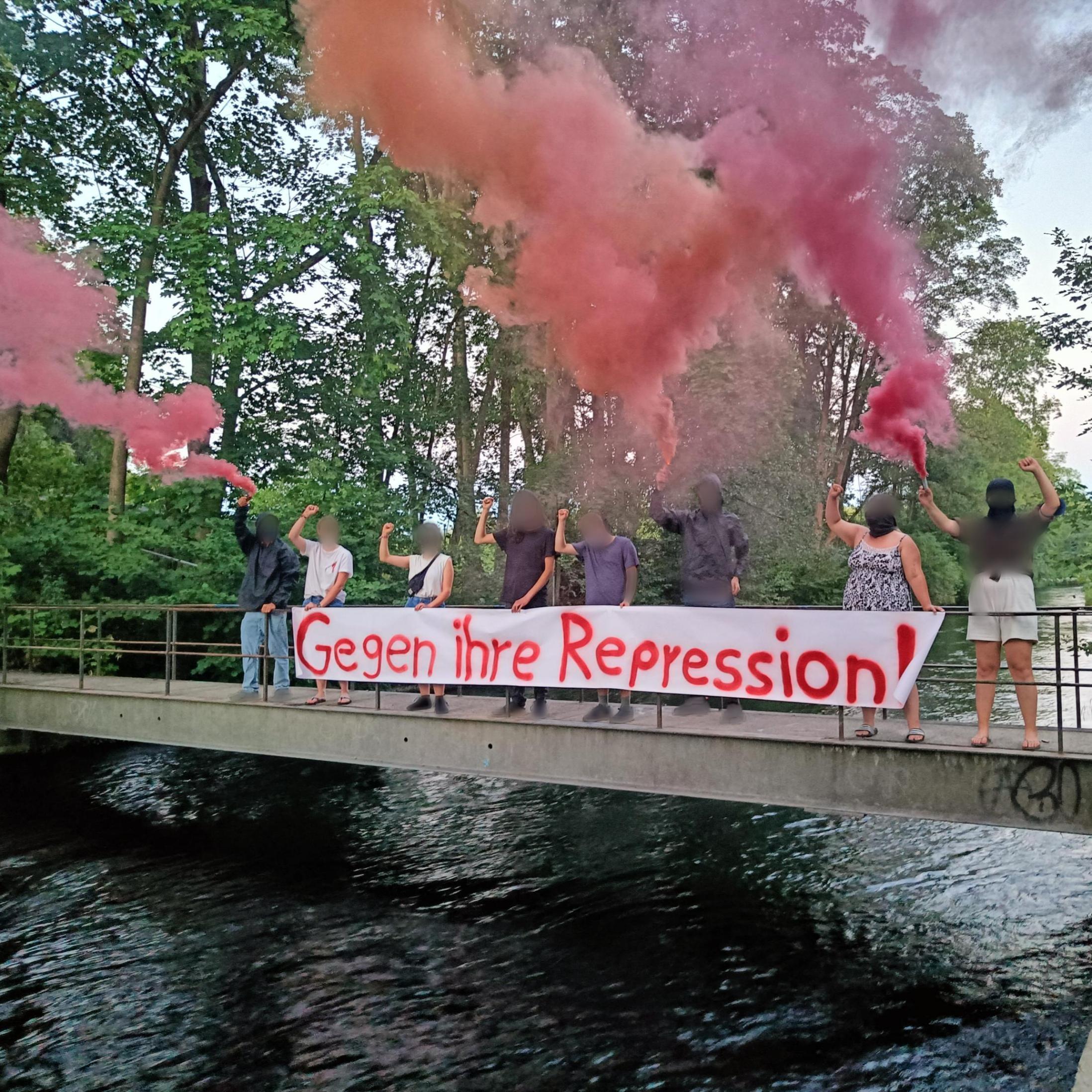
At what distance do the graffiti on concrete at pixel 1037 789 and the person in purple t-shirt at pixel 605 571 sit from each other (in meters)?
2.97

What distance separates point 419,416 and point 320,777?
1018 centimetres

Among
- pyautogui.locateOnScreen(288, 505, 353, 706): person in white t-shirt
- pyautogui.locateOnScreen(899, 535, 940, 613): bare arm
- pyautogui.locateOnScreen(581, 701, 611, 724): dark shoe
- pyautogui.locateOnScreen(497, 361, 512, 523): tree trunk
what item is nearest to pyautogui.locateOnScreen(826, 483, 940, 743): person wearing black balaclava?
pyautogui.locateOnScreen(899, 535, 940, 613): bare arm

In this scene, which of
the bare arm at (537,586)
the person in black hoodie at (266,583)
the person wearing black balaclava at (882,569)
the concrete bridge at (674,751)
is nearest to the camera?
the concrete bridge at (674,751)

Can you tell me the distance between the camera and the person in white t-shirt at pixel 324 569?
Result: 1015 centimetres

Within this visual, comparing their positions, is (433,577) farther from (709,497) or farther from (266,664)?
(709,497)

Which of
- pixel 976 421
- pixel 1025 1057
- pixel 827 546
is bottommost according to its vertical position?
pixel 1025 1057

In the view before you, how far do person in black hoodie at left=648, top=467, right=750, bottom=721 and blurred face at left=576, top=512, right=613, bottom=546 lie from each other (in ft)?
1.76

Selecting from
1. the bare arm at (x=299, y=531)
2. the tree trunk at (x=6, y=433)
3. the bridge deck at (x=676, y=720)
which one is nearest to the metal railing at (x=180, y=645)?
the bridge deck at (x=676, y=720)

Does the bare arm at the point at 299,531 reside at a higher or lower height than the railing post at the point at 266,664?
higher

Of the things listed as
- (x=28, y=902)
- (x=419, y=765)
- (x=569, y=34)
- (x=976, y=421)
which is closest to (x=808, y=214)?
(x=419, y=765)

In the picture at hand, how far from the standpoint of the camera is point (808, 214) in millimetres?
10188

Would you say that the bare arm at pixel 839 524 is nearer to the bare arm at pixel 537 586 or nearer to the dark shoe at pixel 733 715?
the dark shoe at pixel 733 715

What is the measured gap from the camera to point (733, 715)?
8.34m

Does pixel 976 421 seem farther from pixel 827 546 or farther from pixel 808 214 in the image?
pixel 808 214
